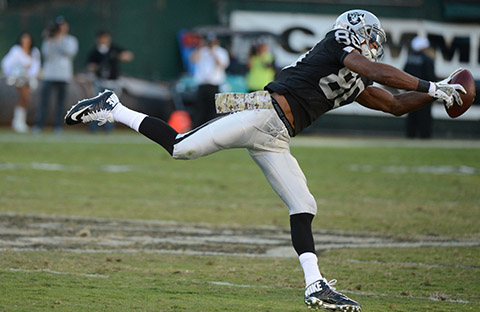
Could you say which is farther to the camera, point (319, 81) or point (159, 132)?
point (159, 132)

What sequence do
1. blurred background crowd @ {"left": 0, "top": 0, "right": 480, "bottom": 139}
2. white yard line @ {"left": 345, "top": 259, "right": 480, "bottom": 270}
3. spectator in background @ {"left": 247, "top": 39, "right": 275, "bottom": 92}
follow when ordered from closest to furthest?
1. white yard line @ {"left": 345, "top": 259, "right": 480, "bottom": 270}
2. spectator in background @ {"left": 247, "top": 39, "right": 275, "bottom": 92}
3. blurred background crowd @ {"left": 0, "top": 0, "right": 480, "bottom": 139}

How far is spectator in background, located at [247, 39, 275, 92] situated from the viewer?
2081 centimetres

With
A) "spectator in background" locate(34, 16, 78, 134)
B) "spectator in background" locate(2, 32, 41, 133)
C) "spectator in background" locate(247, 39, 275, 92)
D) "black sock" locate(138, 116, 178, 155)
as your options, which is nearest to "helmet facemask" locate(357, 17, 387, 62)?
"black sock" locate(138, 116, 178, 155)

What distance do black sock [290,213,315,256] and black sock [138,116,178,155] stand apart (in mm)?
906

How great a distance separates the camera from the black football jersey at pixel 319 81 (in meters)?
5.22

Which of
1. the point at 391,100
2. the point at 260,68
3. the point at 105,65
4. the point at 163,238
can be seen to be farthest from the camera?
the point at 260,68

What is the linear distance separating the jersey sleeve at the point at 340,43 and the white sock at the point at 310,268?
1.15 meters

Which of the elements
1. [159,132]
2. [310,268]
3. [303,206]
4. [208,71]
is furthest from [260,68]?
[310,268]

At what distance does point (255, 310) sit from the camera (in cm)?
477

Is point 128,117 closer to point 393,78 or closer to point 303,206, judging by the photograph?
point 303,206

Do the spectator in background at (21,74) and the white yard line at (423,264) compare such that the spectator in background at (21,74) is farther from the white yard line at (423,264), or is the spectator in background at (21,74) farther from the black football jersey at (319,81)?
the black football jersey at (319,81)

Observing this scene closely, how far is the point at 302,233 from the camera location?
17.0 ft

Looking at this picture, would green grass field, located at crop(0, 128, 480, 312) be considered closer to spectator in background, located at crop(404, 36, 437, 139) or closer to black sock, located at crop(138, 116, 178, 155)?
black sock, located at crop(138, 116, 178, 155)

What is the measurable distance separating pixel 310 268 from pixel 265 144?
0.78 m
